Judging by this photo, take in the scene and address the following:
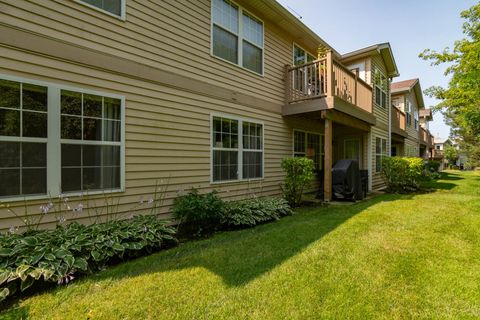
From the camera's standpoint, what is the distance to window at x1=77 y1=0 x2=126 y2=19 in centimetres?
416

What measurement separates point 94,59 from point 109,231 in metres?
2.76

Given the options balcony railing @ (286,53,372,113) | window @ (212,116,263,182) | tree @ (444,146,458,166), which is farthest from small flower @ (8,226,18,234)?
tree @ (444,146,458,166)

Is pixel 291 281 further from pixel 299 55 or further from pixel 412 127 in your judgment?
pixel 412 127

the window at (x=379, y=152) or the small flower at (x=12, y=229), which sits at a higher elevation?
the window at (x=379, y=152)

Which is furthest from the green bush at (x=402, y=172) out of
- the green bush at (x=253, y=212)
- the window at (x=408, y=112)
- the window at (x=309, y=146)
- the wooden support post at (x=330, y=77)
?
the window at (x=408, y=112)

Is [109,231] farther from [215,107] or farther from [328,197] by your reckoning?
[328,197]

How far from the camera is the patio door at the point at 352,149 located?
465 inches

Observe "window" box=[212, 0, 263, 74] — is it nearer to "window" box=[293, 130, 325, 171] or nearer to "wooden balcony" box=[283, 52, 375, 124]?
"wooden balcony" box=[283, 52, 375, 124]

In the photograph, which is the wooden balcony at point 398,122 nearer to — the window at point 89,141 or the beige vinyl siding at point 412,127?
the beige vinyl siding at point 412,127

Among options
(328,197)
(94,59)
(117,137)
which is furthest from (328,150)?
(94,59)

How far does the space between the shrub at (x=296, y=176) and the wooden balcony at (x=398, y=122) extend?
982cm

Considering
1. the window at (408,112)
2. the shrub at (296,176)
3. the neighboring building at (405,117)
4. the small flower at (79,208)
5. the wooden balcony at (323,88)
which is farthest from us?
the window at (408,112)

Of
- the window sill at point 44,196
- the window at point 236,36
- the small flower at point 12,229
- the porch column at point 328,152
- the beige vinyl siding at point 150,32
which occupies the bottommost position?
the small flower at point 12,229

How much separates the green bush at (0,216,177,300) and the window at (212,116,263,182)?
2.52m
